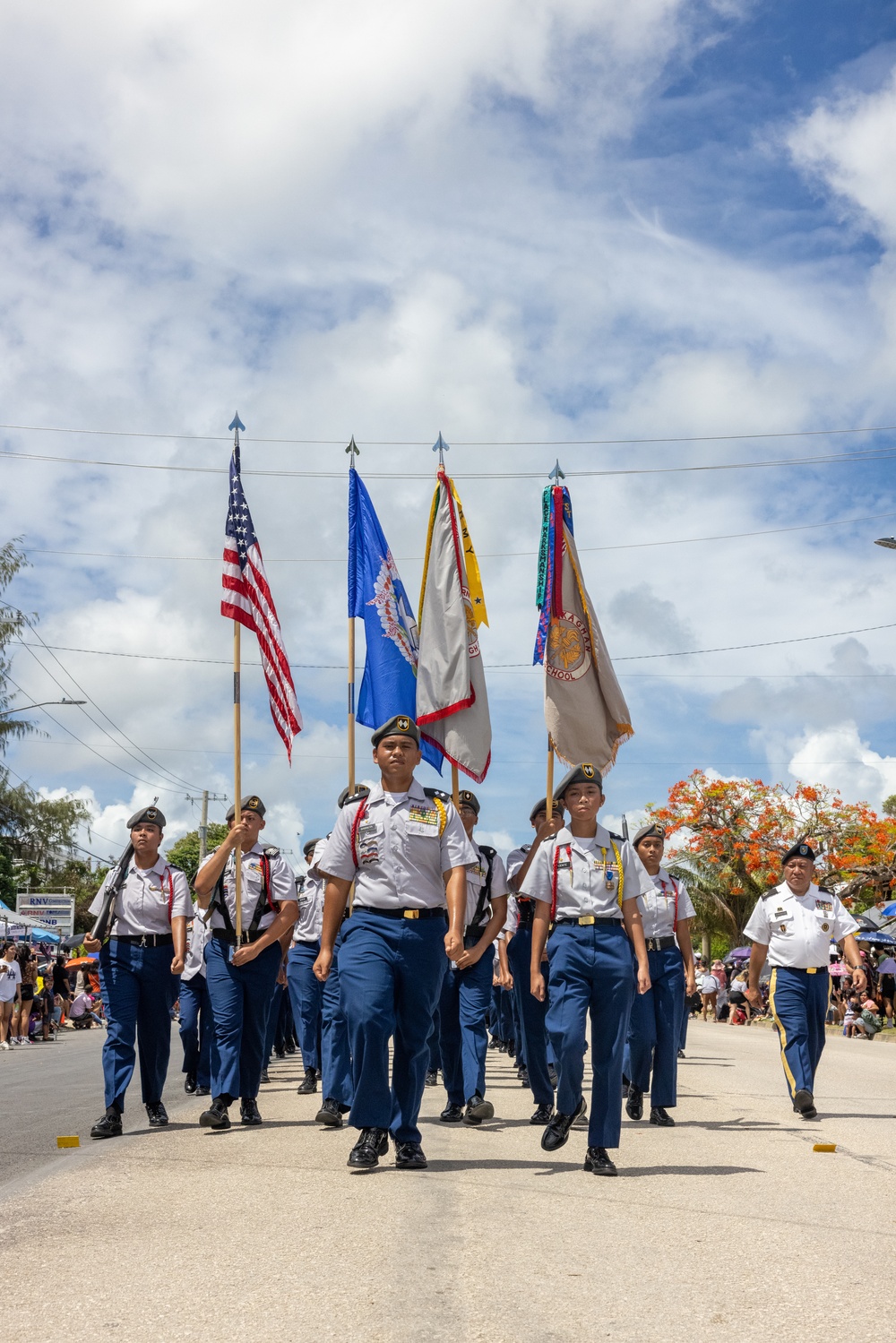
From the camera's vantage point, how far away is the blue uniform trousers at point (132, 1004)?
873cm

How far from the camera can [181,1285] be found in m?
4.28

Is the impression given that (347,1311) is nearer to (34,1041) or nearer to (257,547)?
(257,547)

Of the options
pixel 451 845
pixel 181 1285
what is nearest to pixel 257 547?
pixel 451 845

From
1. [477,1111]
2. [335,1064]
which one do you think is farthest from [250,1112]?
[477,1111]

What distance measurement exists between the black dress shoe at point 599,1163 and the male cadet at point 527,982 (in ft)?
6.02

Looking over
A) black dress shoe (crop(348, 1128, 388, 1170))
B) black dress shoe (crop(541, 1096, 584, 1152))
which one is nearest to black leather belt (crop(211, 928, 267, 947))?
black dress shoe (crop(348, 1128, 388, 1170))

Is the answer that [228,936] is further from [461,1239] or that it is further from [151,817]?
[461,1239]

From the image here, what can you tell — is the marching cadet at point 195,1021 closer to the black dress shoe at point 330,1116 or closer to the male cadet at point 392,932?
the black dress shoe at point 330,1116

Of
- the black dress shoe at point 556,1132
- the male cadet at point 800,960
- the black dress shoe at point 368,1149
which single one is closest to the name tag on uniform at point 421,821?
the black dress shoe at point 368,1149

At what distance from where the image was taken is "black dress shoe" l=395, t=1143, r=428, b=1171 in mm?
6848

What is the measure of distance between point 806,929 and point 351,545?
5.89 meters

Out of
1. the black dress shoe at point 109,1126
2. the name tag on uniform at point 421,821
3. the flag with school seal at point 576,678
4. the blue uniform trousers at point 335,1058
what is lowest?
the black dress shoe at point 109,1126

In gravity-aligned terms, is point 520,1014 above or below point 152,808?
below

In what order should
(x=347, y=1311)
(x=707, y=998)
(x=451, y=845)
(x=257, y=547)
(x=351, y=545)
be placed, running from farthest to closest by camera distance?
(x=707, y=998) < (x=351, y=545) < (x=257, y=547) < (x=451, y=845) < (x=347, y=1311)
